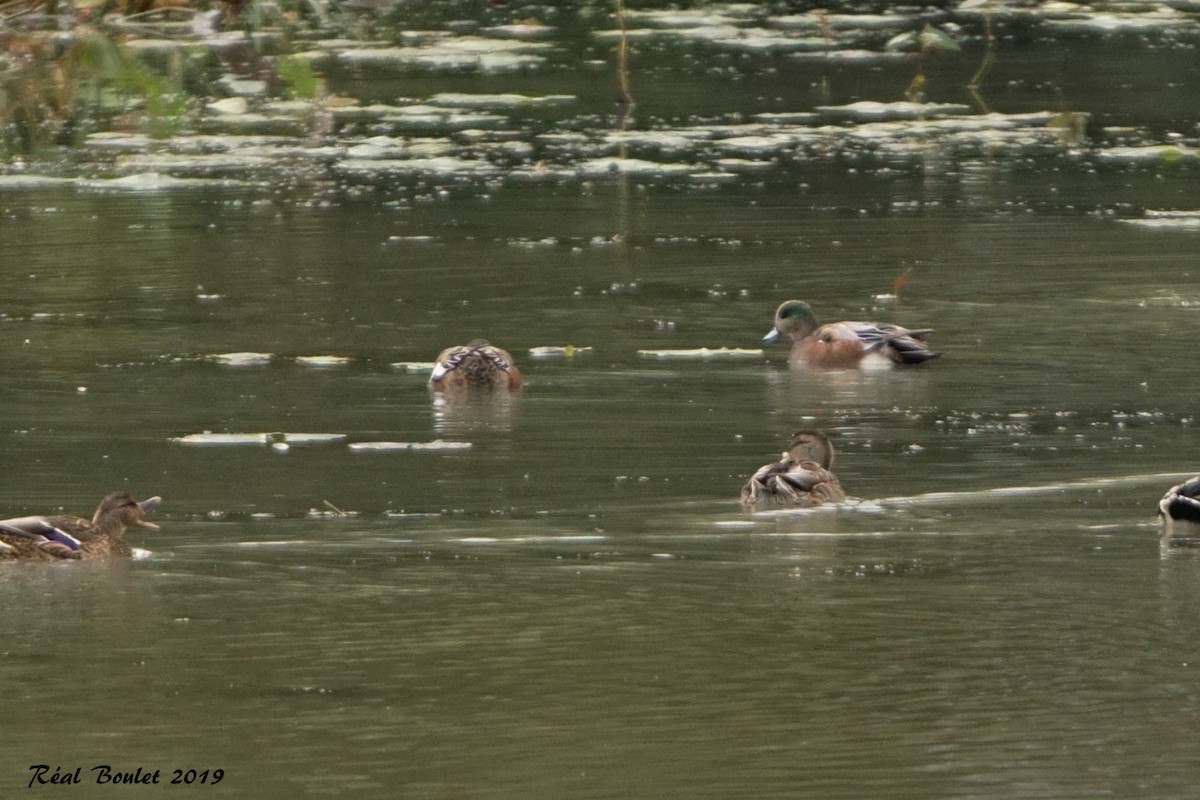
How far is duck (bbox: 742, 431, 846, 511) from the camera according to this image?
30.6 ft

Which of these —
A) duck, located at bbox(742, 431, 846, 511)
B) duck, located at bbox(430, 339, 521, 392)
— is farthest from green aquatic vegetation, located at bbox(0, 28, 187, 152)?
duck, located at bbox(742, 431, 846, 511)

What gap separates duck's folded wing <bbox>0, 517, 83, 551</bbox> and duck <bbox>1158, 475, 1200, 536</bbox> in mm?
3364

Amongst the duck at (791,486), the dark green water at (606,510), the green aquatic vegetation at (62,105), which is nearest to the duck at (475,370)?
the dark green water at (606,510)

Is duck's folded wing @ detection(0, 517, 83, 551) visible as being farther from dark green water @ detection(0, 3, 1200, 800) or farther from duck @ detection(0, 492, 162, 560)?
dark green water @ detection(0, 3, 1200, 800)

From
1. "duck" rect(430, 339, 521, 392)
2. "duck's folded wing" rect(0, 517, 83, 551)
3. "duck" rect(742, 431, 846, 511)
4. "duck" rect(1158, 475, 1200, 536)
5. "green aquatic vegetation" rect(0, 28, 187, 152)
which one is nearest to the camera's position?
"duck's folded wing" rect(0, 517, 83, 551)

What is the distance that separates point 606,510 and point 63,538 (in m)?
1.83

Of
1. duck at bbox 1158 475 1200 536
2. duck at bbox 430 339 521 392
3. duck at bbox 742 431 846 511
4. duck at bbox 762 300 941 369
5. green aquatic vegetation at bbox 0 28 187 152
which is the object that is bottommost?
green aquatic vegetation at bbox 0 28 187 152

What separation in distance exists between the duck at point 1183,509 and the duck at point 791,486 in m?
1.15

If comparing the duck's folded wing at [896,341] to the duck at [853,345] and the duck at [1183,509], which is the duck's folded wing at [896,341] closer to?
the duck at [853,345]

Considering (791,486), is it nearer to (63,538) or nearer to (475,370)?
(63,538)

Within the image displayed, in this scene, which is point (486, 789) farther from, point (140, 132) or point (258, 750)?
point (140, 132)

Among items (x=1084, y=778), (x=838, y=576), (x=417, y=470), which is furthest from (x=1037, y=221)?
(x=1084, y=778)

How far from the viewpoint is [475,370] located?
12086 millimetres

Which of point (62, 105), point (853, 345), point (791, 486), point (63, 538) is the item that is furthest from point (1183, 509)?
point (62, 105)
